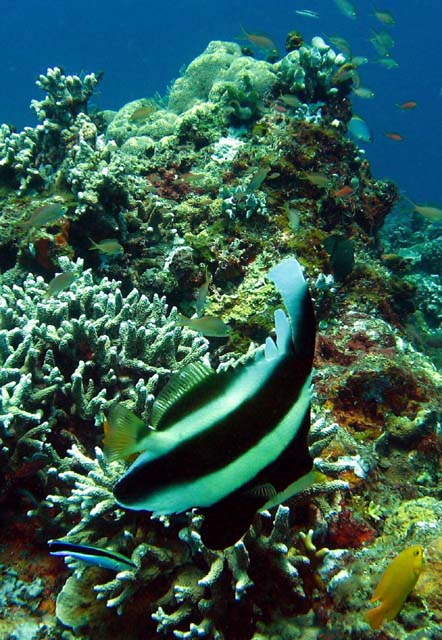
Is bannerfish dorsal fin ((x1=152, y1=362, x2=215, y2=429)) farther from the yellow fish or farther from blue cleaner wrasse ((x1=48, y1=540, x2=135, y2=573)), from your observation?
the yellow fish

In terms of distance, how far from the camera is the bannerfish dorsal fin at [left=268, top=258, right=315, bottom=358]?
95cm

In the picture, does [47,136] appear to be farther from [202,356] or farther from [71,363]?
[202,356]

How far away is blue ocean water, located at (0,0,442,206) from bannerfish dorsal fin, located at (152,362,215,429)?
306 ft

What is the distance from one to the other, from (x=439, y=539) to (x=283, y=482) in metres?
1.96

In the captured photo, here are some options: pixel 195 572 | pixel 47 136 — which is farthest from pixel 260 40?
pixel 195 572

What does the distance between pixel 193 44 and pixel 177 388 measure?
423 feet

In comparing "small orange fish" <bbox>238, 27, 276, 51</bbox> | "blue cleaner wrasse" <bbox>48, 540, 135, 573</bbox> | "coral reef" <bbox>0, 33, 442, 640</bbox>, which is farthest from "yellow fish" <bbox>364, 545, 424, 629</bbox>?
"small orange fish" <bbox>238, 27, 276, 51</bbox>

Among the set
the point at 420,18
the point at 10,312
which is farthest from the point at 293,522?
the point at 420,18

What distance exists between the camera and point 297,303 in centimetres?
95

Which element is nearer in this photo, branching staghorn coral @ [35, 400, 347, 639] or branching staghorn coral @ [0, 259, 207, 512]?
branching staghorn coral @ [35, 400, 347, 639]

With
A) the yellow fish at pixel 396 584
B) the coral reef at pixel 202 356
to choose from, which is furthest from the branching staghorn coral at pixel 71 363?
the yellow fish at pixel 396 584

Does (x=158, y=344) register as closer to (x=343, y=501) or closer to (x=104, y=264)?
(x=343, y=501)

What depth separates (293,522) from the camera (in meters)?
2.62

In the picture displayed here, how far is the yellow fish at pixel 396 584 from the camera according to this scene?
192 centimetres
